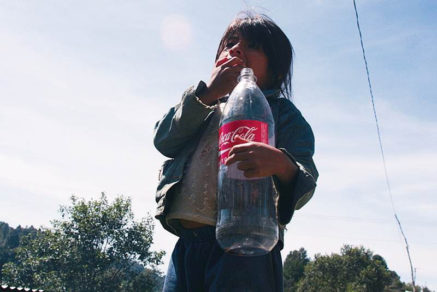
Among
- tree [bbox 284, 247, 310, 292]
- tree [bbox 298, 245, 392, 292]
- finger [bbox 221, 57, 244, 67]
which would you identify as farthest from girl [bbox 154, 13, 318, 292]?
tree [bbox 284, 247, 310, 292]

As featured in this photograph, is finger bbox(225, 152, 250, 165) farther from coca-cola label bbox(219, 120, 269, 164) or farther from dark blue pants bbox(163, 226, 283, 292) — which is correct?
dark blue pants bbox(163, 226, 283, 292)

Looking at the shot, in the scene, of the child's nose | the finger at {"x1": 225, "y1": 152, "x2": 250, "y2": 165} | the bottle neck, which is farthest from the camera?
the child's nose

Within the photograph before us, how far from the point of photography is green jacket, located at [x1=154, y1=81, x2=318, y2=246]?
152 centimetres

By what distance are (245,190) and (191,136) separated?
351 mm

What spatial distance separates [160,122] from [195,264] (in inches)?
26.1

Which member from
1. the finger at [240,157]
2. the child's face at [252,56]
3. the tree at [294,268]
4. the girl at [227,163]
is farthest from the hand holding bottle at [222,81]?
the tree at [294,268]

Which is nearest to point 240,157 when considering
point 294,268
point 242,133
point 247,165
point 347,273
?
point 247,165

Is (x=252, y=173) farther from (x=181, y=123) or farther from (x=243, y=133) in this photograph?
(x=181, y=123)

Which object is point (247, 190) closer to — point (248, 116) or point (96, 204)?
point (248, 116)

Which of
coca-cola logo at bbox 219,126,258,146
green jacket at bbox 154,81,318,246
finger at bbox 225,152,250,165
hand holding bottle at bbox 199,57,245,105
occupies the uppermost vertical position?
hand holding bottle at bbox 199,57,245,105

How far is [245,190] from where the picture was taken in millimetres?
1590

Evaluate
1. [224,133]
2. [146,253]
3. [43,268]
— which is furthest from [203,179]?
[43,268]

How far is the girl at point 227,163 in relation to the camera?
50.8 inches

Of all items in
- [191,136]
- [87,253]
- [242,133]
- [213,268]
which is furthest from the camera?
[87,253]
